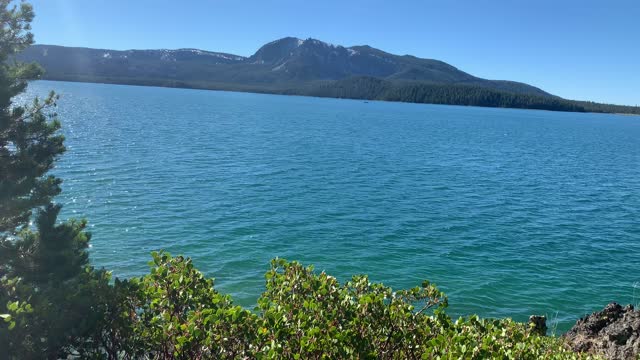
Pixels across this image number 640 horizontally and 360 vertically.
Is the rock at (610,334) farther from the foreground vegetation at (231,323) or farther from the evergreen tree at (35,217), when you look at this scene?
the evergreen tree at (35,217)

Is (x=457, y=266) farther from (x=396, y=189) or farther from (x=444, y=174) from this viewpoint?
(x=444, y=174)

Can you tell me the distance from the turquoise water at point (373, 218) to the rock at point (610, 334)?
14.6 feet

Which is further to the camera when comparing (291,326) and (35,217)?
(35,217)

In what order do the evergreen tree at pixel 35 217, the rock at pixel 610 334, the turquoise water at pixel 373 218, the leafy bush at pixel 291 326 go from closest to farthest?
1. the leafy bush at pixel 291 326
2. the evergreen tree at pixel 35 217
3. the rock at pixel 610 334
4. the turquoise water at pixel 373 218

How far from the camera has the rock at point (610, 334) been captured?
17.2 meters

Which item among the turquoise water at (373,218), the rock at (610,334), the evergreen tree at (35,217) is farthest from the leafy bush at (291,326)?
the turquoise water at (373,218)

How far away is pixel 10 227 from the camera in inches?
594

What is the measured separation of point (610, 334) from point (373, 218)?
75.7 ft

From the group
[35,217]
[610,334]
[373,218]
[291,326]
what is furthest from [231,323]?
[373,218]

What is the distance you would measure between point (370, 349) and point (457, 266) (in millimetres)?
23003

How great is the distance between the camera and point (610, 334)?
61.3ft

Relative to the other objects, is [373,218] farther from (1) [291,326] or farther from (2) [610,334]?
(1) [291,326]

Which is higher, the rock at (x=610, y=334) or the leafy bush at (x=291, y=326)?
the leafy bush at (x=291, y=326)

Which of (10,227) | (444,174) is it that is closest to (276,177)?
(444,174)
